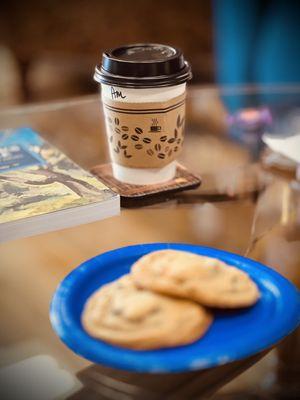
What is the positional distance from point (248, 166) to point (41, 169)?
0.34 m

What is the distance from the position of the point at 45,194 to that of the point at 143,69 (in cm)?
22

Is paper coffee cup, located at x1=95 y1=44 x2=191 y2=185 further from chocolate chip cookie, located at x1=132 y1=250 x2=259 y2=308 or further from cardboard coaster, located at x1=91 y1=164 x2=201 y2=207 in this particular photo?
chocolate chip cookie, located at x1=132 y1=250 x2=259 y2=308

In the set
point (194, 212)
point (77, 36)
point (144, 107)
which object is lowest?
point (77, 36)

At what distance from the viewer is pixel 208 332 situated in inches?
21.1

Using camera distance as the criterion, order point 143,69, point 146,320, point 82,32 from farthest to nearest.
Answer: point 82,32 → point 143,69 → point 146,320

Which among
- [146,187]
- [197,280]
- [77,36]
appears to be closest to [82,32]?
[77,36]

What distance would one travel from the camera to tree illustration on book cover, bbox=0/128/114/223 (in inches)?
30.1

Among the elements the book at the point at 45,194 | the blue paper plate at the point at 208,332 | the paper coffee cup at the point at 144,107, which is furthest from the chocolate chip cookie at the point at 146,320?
the paper coffee cup at the point at 144,107

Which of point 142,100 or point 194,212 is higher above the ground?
point 142,100

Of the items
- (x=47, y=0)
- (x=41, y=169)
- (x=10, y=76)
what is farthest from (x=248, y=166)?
(x=10, y=76)

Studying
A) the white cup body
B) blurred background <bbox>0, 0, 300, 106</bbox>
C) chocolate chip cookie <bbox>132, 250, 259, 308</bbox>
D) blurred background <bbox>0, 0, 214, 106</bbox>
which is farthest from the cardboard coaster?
blurred background <bbox>0, 0, 214, 106</bbox>

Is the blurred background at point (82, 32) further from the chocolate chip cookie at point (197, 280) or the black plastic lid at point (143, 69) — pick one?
the chocolate chip cookie at point (197, 280)

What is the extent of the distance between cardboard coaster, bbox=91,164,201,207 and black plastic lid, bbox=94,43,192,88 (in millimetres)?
160

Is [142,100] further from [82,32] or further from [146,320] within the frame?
[82,32]
